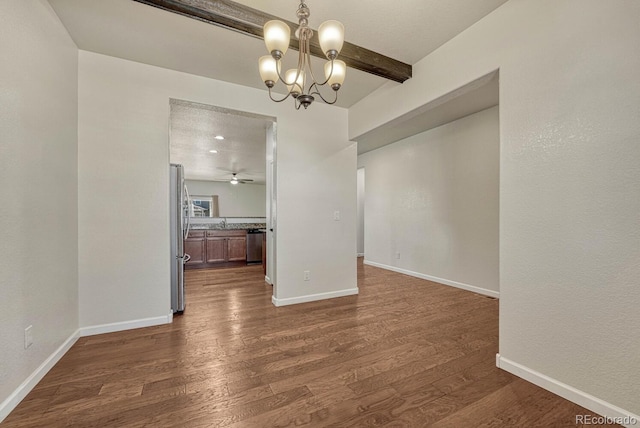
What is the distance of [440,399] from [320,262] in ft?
7.04

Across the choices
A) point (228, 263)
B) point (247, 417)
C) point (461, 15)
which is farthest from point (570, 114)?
point (228, 263)

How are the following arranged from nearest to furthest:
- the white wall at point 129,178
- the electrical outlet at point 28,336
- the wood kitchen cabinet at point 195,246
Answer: the electrical outlet at point 28,336 → the white wall at point 129,178 → the wood kitchen cabinet at point 195,246

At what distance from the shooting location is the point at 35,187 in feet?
5.79

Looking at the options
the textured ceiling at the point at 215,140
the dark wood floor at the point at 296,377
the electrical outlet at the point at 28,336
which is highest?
the textured ceiling at the point at 215,140

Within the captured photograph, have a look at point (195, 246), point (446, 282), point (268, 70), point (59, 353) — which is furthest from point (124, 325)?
point (446, 282)

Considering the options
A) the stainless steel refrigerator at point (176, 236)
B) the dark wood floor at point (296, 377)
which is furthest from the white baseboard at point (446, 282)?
the stainless steel refrigerator at point (176, 236)

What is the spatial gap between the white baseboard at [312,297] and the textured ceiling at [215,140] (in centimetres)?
231

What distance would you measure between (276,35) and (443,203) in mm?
3714

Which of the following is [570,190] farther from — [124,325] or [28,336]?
[124,325]

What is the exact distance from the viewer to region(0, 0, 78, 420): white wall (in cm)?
151

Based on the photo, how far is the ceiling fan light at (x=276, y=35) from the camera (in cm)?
155

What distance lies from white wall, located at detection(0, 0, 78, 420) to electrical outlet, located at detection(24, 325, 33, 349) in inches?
1.3

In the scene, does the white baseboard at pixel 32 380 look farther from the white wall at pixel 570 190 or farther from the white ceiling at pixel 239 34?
the white wall at pixel 570 190

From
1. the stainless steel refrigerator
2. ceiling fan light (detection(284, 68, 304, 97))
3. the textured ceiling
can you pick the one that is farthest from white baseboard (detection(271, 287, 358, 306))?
ceiling fan light (detection(284, 68, 304, 97))
